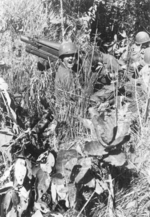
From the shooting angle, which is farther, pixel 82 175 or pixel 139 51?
pixel 139 51

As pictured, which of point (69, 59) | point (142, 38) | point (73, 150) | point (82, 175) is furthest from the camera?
point (142, 38)

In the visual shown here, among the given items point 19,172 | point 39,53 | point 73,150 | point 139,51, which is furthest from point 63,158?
point 39,53

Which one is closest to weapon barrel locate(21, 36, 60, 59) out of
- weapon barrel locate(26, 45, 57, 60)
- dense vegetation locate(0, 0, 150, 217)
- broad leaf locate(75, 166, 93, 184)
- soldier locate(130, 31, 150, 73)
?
weapon barrel locate(26, 45, 57, 60)

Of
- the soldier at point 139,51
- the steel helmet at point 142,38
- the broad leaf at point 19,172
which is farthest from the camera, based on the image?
the steel helmet at point 142,38

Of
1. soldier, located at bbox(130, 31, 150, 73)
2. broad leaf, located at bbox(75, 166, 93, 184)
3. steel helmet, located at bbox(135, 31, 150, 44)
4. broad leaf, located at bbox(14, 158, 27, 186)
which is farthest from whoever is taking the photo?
steel helmet, located at bbox(135, 31, 150, 44)

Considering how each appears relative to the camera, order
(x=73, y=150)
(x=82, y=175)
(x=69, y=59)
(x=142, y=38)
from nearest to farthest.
Result: 1. (x=82, y=175)
2. (x=73, y=150)
3. (x=69, y=59)
4. (x=142, y=38)

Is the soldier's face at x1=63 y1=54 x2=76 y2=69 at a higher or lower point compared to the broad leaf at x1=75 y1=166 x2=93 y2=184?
higher

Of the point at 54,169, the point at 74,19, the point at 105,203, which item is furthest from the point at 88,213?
the point at 74,19

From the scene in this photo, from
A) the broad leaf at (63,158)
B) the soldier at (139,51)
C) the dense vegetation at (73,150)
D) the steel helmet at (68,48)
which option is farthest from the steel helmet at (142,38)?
the broad leaf at (63,158)

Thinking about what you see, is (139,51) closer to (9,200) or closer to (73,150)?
(73,150)

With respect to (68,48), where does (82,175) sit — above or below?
below

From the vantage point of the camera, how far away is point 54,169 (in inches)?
56.4

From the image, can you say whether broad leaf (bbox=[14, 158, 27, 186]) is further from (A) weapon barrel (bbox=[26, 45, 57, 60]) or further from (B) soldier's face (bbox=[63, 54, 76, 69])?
(A) weapon barrel (bbox=[26, 45, 57, 60])

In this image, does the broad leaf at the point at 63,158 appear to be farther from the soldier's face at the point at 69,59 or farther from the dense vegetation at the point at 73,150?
the soldier's face at the point at 69,59
